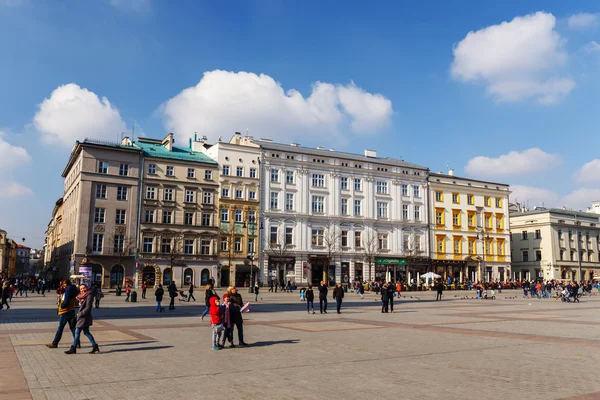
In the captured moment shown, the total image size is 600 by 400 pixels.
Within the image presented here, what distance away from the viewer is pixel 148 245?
5741 cm

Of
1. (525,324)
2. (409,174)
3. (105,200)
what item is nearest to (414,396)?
(525,324)

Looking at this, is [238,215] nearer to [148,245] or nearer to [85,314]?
[148,245]

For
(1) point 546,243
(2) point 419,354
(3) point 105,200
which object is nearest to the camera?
(2) point 419,354

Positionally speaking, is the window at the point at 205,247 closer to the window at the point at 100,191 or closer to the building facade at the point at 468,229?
the window at the point at 100,191

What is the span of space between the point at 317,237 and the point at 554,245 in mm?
43485

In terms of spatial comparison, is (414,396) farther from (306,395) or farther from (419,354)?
(419,354)

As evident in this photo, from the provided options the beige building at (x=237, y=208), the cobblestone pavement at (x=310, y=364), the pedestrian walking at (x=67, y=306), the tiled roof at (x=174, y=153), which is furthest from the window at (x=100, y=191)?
the pedestrian walking at (x=67, y=306)

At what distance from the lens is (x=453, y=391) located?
8.44 meters

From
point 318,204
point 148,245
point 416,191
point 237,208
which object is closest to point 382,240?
point 416,191

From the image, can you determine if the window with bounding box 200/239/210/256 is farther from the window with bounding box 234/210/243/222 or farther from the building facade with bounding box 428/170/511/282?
the building facade with bounding box 428/170/511/282

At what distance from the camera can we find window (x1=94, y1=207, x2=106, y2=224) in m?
55.7

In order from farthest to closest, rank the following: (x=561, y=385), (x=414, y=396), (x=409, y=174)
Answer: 1. (x=409, y=174)
2. (x=561, y=385)
3. (x=414, y=396)

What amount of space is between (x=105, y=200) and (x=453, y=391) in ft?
176

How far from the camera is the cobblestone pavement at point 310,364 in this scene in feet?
27.7
